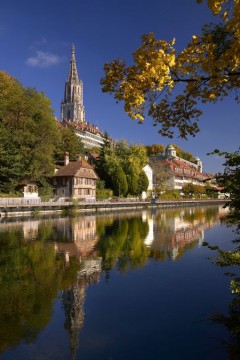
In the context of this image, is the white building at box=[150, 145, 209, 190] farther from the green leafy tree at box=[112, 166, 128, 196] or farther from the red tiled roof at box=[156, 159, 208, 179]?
the green leafy tree at box=[112, 166, 128, 196]

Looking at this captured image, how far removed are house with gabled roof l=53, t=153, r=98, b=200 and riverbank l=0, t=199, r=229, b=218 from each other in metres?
4.41

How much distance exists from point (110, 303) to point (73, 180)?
56.2 metres

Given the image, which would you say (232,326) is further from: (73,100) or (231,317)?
(73,100)

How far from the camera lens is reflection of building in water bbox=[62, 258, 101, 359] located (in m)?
10.7

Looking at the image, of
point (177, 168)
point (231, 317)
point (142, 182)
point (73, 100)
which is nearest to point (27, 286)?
point (231, 317)

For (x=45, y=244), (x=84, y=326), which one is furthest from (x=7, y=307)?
(x=45, y=244)

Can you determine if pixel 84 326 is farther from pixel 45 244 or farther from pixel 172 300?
pixel 45 244

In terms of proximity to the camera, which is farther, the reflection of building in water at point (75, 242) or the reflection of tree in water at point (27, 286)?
the reflection of building in water at point (75, 242)

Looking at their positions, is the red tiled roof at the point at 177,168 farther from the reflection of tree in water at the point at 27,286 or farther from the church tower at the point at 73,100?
the reflection of tree in water at the point at 27,286

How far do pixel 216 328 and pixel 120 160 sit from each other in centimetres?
7060

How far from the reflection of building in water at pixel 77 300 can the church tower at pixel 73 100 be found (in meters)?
175

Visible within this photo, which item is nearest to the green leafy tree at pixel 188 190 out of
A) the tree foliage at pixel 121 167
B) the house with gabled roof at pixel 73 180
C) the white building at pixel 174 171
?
the white building at pixel 174 171

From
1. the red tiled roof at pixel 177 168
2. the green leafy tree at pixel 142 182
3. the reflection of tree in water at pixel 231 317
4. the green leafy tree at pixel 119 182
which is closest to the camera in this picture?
the reflection of tree in water at pixel 231 317

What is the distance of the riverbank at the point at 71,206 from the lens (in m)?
48.7
